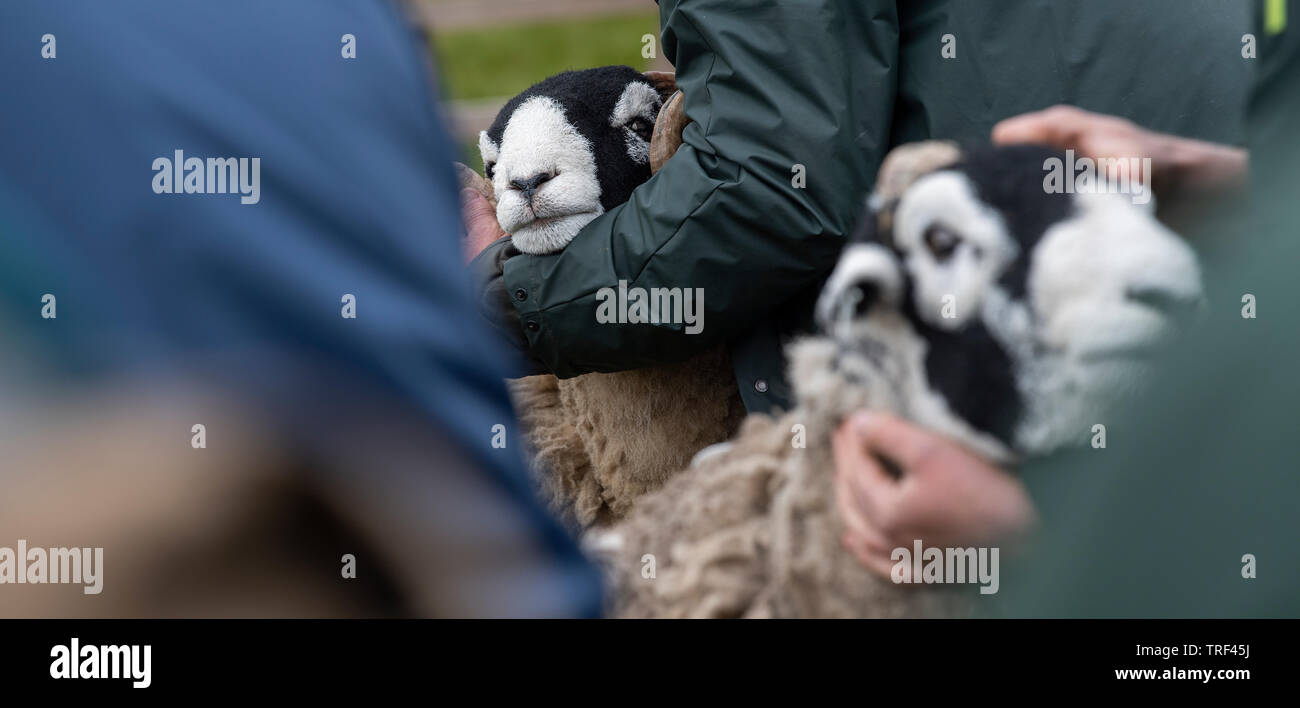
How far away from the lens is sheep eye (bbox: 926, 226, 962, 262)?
111cm

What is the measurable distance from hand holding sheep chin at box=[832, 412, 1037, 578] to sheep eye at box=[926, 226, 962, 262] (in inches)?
6.3

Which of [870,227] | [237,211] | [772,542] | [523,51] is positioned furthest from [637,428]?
[523,51]

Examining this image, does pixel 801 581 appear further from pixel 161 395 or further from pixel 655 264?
pixel 655 264

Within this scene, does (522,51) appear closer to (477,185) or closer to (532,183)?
(477,185)

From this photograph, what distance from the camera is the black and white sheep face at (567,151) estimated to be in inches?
87.7

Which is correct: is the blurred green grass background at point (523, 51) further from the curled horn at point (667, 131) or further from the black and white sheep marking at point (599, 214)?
the curled horn at point (667, 131)

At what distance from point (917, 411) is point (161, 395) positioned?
0.66 m

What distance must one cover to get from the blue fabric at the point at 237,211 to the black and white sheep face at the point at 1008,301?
1.30 feet

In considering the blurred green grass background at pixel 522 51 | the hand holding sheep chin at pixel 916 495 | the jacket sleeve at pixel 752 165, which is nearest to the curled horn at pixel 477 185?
the jacket sleeve at pixel 752 165

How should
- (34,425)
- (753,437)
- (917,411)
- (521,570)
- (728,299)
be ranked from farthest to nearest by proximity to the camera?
(728,299) < (753,437) < (917,411) < (521,570) < (34,425)

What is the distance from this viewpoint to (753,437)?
4.74ft

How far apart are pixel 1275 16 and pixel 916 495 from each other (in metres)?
0.59

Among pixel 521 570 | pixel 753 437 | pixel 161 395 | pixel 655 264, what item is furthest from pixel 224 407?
pixel 655 264

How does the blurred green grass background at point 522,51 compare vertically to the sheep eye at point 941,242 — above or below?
above
